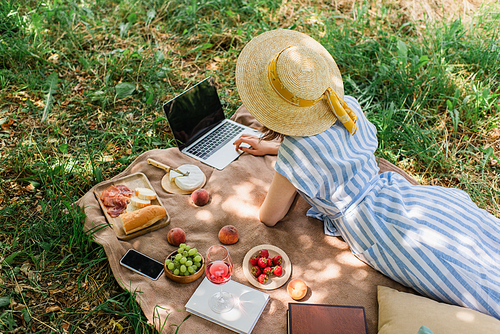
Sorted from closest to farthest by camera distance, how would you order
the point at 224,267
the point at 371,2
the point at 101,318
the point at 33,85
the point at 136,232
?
the point at 224,267 < the point at 101,318 < the point at 136,232 < the point at 33,85 < the point at 371,2

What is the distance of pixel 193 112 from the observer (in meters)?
3.52

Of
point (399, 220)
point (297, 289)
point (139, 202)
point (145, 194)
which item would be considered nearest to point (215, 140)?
point (145, 194)

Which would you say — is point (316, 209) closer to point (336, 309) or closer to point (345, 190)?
point (345, 190)

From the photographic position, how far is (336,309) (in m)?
2.34

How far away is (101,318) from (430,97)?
4.25m

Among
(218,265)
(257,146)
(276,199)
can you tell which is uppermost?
(218,265)

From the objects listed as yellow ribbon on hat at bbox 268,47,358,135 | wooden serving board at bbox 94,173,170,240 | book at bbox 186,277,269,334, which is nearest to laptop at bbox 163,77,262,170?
wooden serving board at bbox 94,173,170,240

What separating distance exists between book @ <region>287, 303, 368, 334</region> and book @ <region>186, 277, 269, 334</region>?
23cm

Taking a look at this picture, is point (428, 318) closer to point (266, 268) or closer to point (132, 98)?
point (266, 268)

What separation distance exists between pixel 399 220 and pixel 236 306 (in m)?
1.27

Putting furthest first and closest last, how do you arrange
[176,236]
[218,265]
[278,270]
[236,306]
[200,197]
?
[200,197]
[176,236]
[278,270]
[236,306]
[218,265]

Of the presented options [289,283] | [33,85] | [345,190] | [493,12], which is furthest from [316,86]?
[493,12]

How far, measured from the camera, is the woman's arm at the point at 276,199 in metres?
2.45

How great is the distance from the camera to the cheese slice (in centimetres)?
323
